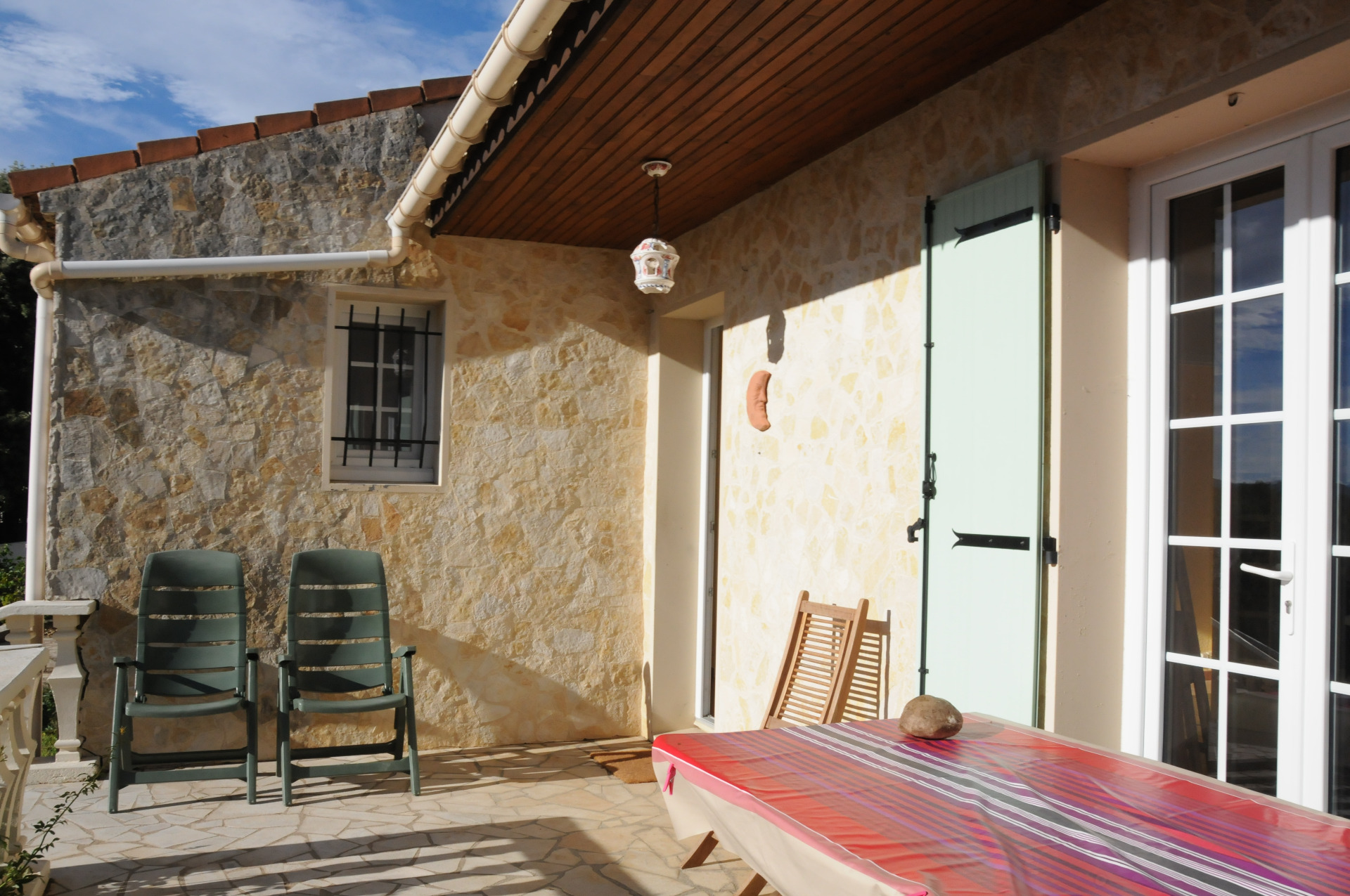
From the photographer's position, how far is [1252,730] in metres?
2.70

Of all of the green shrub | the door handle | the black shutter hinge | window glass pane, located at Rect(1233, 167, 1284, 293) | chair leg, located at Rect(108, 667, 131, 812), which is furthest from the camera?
the green shrub

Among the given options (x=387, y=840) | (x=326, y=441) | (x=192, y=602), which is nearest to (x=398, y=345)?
(x=326, y=441)

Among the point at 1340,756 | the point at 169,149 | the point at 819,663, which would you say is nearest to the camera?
the point at 1340,756

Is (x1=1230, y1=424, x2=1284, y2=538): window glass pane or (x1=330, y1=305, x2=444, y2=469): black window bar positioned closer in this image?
(x1=1230, y1=424, x2=1284, y2=538): window glass pane

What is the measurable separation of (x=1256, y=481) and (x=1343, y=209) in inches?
28.9

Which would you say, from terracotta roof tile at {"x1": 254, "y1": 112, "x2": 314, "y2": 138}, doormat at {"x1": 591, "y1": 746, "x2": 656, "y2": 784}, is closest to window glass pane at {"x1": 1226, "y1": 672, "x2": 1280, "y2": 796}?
doormat at {"x1": 591, "y1": 746, "x2": 656, "y2": 784}

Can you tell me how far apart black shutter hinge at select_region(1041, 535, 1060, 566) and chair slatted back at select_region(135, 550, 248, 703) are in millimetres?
3800

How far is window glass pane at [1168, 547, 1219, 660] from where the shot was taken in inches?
112

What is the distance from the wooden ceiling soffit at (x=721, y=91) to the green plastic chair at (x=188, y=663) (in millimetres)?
2324

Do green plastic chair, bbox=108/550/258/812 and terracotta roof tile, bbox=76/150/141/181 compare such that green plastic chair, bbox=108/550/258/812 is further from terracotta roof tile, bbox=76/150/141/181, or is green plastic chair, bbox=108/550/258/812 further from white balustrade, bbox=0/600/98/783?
terracotta roof tile, bbox=76/150/141/181

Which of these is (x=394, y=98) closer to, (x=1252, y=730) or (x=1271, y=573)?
(x=1271, y=573)

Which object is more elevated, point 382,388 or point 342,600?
point 382,388

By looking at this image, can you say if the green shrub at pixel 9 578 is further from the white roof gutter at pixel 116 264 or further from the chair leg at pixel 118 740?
the chair leg at pixel 118 740

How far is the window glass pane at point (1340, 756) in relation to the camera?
96.5 inches
